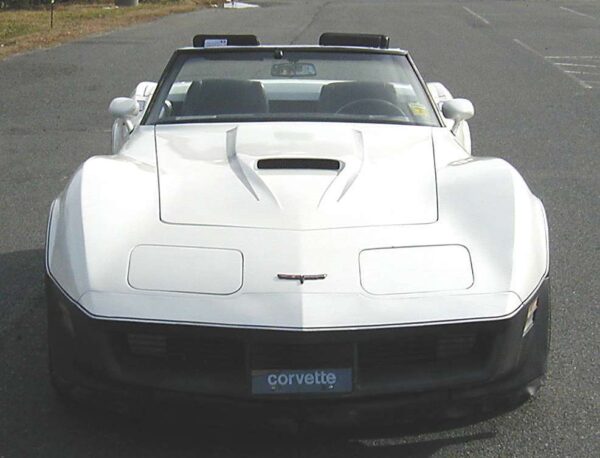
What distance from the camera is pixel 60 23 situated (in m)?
23.8

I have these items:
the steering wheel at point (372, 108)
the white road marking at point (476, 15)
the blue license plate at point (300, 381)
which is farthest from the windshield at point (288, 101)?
the white road marking at point (476, 15)

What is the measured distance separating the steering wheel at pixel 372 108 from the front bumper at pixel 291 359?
191cm

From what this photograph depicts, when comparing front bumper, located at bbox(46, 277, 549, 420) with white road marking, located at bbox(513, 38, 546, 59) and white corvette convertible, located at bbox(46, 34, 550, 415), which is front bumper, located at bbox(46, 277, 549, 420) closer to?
white corvette convertible, located at bbox(46, 34, 550, 415)

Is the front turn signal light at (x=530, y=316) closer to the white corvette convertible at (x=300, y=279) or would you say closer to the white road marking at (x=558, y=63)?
the white corvette convertible at (x=300, y=279)

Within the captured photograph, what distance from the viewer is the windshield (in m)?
5.06

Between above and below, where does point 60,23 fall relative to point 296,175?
below

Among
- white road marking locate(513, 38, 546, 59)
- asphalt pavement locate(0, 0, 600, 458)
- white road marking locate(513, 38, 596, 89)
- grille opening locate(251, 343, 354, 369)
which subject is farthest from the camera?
white road marking locate(513, 38, 546, 59)

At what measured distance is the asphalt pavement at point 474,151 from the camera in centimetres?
358

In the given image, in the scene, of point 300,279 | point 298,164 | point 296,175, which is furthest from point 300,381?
point 298,164

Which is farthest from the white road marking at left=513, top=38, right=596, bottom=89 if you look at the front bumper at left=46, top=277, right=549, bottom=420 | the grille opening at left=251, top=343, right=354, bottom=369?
the grille opening at left=251, top=343, right=354, bottom=369

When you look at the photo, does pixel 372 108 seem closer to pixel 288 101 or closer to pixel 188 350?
pixel 288 101

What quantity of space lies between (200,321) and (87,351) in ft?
1.33

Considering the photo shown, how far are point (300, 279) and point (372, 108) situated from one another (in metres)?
1.92

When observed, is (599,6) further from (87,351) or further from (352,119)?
(87,351)
